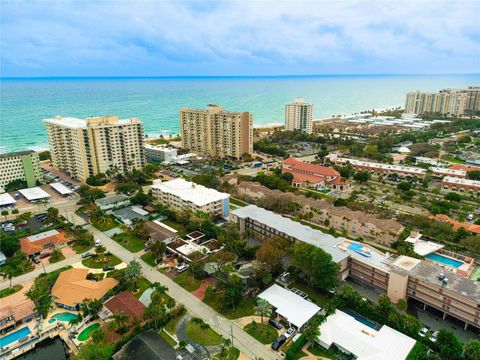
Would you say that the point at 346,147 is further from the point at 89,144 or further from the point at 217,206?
the point at 89,144

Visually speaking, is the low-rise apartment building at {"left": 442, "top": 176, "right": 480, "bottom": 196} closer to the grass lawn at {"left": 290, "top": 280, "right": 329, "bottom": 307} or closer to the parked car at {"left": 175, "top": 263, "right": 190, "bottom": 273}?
the grass lawn at {"left": 290, "top": 280, "right": 329, "bottom": 307}

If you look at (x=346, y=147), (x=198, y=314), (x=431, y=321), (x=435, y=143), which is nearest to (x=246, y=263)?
(x=198, y=314)

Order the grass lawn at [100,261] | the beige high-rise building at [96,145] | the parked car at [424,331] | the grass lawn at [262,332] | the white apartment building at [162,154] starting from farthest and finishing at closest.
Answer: the white apartment building at [162,154]
the beige high-rise building at [96,145]
the grass lawn at [100,261]
the grass lawn at [262,332]
the parked car at [424,331]

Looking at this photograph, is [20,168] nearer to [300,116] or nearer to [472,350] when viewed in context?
[472,350]

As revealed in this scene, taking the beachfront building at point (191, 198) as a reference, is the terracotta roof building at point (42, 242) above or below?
below

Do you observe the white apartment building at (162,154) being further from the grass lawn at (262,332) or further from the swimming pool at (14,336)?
the grass lawn at (262,332)

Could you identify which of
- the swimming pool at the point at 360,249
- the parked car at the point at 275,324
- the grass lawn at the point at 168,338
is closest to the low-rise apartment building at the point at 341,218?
the swimming pool at the point at 360,249

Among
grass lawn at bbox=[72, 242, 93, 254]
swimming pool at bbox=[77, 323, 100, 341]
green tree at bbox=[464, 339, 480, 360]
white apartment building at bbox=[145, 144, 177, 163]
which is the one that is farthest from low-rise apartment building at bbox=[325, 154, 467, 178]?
swimming pool at bbox=[77, 323, 100, 341]
